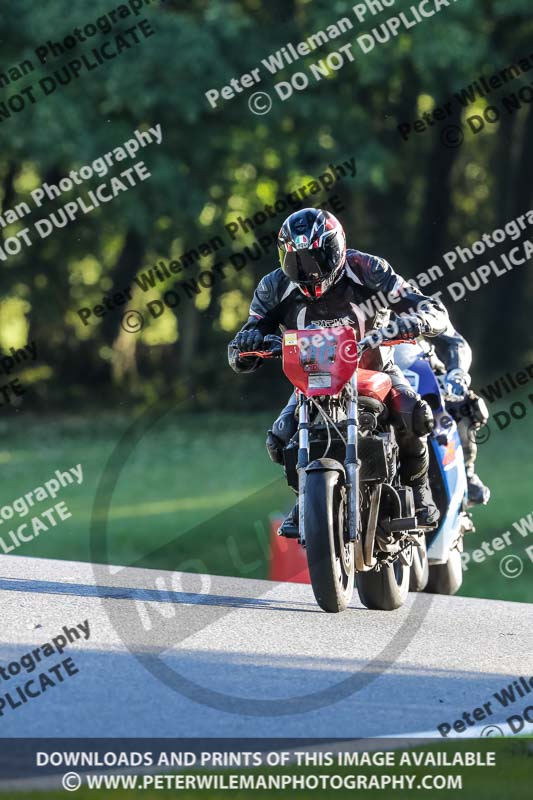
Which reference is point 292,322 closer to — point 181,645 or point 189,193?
point 181,645

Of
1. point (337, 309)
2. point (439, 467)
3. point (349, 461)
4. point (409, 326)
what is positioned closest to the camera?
point (349, 461)

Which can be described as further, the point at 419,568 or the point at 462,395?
the point at 462,395

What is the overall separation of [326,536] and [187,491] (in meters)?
13.3

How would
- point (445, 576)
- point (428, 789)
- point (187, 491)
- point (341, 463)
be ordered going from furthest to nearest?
point (187, 491) < point (445, 576) < point (341, 463) < point (428, 789)

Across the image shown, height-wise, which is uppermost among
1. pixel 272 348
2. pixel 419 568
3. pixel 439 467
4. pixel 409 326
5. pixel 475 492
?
pixel 272 348

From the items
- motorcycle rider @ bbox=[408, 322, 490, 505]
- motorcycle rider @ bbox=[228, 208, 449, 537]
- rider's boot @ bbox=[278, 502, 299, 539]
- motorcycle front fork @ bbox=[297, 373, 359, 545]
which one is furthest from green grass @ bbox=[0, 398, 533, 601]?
motorcycle front fork @ bbox=[297, 373, 359, 545]

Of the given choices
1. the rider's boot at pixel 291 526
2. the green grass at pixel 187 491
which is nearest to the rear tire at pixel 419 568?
the rider's boot at pixel 291 526

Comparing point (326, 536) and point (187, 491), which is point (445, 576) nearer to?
point (326, 536)

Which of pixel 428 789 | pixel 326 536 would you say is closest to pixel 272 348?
pixel 326 536

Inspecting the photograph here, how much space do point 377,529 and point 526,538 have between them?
1113 cm

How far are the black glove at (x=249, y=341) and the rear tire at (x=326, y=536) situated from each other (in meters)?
0.85

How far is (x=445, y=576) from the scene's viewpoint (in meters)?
9.36

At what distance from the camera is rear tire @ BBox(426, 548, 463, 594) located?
9.30 metres

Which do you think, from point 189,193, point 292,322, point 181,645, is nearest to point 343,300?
point 292,322
